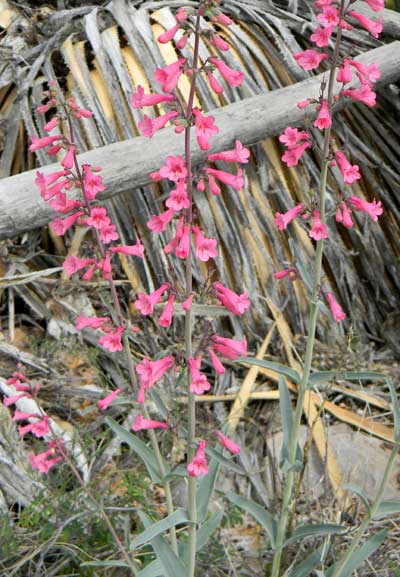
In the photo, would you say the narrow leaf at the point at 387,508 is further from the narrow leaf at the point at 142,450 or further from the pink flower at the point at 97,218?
the pink flower at the point at 97,218

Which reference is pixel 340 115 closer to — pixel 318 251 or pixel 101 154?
pixel 101 154

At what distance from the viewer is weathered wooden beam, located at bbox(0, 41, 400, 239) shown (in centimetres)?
311

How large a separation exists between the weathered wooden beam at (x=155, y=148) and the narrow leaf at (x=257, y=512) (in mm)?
1577

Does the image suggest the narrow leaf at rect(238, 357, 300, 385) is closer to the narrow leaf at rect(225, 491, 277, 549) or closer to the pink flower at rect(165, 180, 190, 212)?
the narrow leaf at rect(225, 491, 277, 549)

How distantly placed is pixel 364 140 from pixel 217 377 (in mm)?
1552

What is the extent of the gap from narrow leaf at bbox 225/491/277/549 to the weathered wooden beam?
1.58m

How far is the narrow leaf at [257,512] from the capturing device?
208 centimetres

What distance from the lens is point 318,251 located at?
6.23ft

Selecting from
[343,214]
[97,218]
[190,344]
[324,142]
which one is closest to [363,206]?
[343,214]

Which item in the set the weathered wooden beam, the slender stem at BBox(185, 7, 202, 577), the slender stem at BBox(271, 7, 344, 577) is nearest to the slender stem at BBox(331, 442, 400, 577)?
the slender stem at BBox(271, 7, 344, 577)

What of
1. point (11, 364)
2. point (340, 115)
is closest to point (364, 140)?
point (340, 115)

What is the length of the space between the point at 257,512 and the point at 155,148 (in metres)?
1.76

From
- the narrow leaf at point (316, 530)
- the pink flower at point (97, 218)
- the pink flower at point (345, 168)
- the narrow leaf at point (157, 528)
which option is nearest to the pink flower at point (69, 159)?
the pink flower at point (97, 218)

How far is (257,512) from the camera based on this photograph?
82.7 inches
